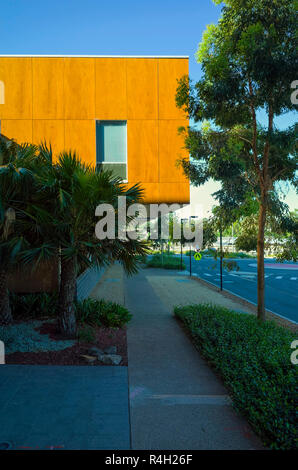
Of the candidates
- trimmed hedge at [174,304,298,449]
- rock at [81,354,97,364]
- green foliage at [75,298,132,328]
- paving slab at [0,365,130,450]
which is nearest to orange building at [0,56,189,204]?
green foliage at [75,298,132,328]

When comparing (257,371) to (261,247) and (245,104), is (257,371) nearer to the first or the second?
(261,247)

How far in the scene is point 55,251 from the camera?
23.3 ft

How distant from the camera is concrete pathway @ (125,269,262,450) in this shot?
381 centimetres

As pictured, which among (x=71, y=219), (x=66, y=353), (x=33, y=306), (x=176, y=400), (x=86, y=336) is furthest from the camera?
(x=33, y=306)

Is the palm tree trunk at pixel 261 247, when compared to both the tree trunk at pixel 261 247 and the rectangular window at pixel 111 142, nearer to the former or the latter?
the tree trunk at pixel 261 247

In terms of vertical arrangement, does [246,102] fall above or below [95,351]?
above

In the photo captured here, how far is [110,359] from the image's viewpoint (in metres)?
6.26

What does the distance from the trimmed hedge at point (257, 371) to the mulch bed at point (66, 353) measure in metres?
1.70

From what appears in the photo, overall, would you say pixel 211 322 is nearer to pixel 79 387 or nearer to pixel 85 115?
pixel 79 387

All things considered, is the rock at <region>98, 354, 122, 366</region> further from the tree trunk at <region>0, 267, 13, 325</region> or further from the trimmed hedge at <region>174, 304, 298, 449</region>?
the tree trunk at <region>0, 267, 13, 325</region>

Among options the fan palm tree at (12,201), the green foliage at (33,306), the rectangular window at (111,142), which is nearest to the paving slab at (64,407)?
the fan palm tree at (12,201)

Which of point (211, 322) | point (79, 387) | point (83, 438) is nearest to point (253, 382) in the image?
point (83, 438)

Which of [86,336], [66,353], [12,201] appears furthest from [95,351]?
[12,201]

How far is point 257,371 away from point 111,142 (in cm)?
1078
